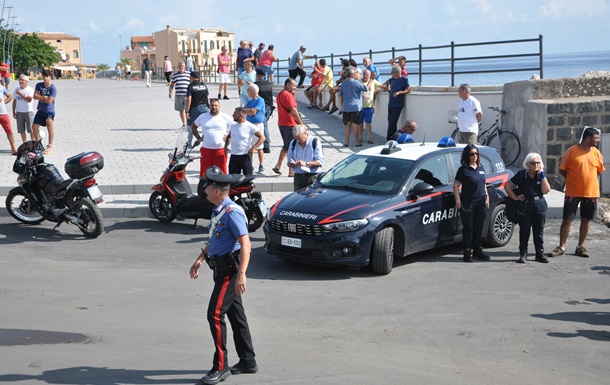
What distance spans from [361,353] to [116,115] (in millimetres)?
21825

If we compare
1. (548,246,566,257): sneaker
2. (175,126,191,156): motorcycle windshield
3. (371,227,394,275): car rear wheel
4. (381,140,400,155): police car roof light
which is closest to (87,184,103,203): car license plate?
(175,126,191,156): motorcycle windshield

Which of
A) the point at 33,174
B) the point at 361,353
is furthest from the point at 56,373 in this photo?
the point at 33,174

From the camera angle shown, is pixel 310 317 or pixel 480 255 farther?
pixel 480 255

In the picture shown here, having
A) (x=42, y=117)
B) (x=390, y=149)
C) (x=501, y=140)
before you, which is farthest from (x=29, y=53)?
(x=390, y=149)

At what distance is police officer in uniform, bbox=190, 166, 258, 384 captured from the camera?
260 inches

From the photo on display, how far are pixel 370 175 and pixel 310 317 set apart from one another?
3309mm

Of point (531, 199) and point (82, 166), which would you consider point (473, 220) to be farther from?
point (82, 166)

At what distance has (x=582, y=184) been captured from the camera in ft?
38.2

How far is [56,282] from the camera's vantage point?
390 inches

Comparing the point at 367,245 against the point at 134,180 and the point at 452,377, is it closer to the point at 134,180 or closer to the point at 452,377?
the point at 452,377

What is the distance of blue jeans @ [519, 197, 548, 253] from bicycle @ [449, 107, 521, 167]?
22.9 ft

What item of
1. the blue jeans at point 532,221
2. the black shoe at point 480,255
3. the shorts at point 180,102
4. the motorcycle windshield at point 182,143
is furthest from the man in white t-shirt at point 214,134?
the shorts at point 180,102

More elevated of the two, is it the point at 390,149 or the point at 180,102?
the point at 180,102

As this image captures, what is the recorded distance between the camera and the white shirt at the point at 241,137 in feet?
45.6
